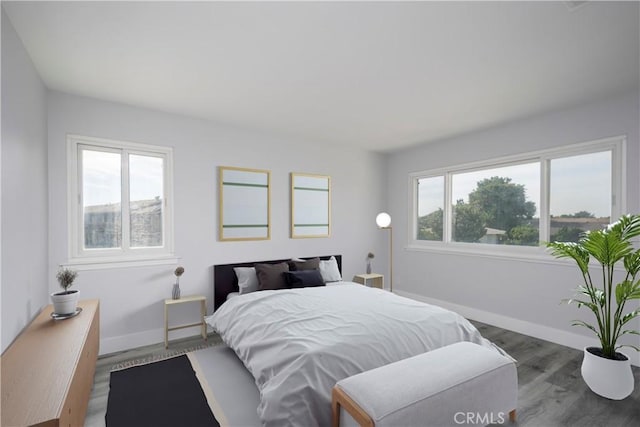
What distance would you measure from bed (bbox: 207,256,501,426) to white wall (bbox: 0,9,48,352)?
4.97ft

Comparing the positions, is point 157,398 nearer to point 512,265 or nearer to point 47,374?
point 47,374

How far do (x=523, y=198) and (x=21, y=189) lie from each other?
5115 millimetres

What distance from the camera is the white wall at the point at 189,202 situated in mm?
2994

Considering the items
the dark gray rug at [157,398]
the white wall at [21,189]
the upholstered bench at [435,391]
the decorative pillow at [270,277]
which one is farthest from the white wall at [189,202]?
the upholstered bench at [435,391]

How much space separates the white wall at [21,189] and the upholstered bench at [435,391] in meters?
2.09

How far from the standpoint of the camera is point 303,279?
3684 mm

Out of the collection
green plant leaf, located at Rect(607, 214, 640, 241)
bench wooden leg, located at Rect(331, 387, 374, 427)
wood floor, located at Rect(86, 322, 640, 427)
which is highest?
green plant leaf, located at Rect(607, 214, 640, 241)

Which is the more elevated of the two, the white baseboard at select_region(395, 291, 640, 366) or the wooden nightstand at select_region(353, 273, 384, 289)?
the wooden nightstand at select_region(353, 273, 384, 289)

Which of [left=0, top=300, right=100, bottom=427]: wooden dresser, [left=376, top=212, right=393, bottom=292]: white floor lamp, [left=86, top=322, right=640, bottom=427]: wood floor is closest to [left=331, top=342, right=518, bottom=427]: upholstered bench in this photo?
[left=86, top=322, right=640, bottom=427]: wood floor

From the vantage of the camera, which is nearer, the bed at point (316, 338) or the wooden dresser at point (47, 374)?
the wooden dresser at point (47, 374)

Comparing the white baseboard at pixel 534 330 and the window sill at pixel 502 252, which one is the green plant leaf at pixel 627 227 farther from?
the white baseboard at pixel 534 330

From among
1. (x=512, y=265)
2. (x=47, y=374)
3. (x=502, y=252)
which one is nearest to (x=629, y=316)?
(x=512, y=265)

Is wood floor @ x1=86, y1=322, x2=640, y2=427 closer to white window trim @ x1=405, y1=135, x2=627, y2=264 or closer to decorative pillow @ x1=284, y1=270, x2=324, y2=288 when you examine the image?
white window trim @ x1=405, y1=135, x2=627, y2=264

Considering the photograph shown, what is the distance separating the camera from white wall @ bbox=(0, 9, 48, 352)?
1809 mm
